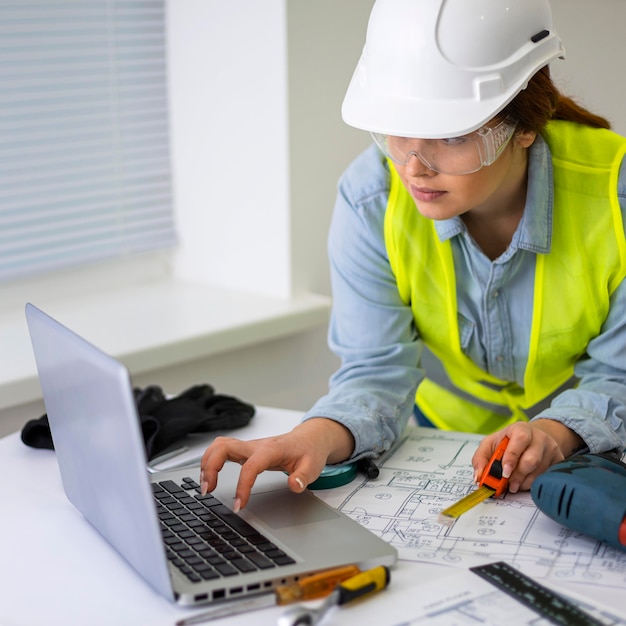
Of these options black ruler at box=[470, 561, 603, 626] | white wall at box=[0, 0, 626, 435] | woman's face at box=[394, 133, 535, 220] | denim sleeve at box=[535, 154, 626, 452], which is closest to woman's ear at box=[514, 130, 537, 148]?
woman's face at box=[394, 133, 535, 220]

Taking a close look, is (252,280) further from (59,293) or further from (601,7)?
(601,7)

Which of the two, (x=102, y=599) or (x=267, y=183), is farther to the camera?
(x=267, y=183)

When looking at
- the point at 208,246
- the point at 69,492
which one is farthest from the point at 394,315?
the point at 208,246

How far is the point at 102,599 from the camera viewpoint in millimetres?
1039

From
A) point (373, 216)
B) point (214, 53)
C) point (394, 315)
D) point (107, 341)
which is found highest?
point (214, 53)

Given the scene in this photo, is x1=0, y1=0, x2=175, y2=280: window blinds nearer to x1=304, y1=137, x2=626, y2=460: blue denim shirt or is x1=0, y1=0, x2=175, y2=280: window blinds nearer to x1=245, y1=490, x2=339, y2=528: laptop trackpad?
x1=304, y1=137, x2=626, y2=460: blue denim shirt

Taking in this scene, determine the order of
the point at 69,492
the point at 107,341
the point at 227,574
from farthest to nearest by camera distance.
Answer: the point at 107,341 → the point at 69,492 → the point at 227,574

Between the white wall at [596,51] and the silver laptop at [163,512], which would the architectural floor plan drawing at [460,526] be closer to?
the silver laptop at [163,512]

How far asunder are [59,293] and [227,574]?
1.54m

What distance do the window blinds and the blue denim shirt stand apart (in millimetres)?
1032

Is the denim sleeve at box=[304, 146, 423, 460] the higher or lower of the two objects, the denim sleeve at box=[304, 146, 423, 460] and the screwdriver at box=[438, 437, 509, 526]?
the higher

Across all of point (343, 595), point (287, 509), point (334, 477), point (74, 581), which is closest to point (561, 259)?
point (334, 477)

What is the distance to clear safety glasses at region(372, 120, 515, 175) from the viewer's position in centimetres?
133

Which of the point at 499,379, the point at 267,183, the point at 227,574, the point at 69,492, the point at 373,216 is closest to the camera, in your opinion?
the point at 227,574
